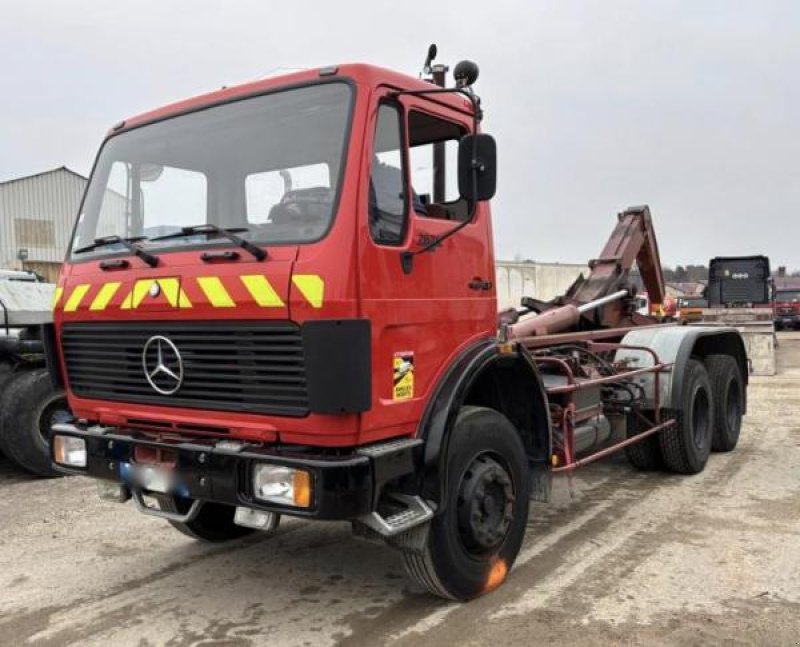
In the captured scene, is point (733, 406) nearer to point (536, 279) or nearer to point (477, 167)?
point (477, 167)

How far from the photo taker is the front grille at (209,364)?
3232 millimetres

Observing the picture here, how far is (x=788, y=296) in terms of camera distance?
30.6 metres

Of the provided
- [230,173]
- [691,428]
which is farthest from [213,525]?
[691,428]

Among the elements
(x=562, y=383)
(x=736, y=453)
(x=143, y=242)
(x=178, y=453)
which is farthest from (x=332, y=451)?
(x=736, y=453)

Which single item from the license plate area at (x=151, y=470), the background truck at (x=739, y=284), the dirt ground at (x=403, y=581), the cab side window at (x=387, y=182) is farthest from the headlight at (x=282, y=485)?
the background truck at (x=739, y=284)

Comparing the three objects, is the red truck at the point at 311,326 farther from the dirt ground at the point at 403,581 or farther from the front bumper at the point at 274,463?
the dirt ground at the point at 403,581

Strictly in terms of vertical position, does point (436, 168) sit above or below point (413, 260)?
above

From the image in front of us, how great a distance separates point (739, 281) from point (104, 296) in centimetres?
2127

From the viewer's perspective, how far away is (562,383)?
517 centimetres

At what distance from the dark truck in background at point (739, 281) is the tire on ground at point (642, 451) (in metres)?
16.6

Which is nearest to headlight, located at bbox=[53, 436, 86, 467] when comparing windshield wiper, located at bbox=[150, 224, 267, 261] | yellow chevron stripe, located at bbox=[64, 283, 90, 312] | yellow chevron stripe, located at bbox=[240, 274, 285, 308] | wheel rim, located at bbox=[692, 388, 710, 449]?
yellow chevron stripe, located at bbox=[64, 283, 90, 312]

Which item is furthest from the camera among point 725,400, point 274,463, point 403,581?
point 725,400

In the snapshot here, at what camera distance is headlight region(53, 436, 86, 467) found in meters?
3.96

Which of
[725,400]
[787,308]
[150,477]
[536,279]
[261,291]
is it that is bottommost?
[725,400]
